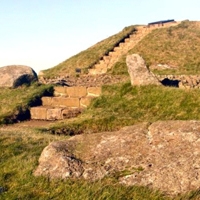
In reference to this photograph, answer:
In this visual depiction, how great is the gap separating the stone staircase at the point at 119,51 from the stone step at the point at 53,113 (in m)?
16.7

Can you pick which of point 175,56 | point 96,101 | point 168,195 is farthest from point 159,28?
point 168,195

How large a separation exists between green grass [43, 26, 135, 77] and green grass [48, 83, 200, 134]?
18802mm

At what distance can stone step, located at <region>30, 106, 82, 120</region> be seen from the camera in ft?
60.9

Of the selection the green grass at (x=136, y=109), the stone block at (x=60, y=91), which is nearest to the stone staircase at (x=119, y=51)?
the stone block at (x=60, y=91)

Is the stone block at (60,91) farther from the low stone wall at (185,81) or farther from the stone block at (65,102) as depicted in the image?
the low stone wall at (185,81)

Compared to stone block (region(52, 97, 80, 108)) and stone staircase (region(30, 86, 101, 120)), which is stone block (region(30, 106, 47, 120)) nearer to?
stone staircase (region(30, 86, 101, 120))

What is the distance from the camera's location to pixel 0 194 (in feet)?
19.6

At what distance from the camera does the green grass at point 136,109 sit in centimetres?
1438

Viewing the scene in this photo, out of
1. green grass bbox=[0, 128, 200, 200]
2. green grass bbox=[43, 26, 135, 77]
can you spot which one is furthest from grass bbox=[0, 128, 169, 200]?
green grass bbox=[43, 26, 135, 77]

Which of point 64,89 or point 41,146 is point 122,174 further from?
point 64,89

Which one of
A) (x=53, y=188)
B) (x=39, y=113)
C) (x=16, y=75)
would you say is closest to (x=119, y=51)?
(x=16, y=75)

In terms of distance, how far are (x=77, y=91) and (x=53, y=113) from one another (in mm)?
2829

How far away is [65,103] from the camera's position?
20125mm

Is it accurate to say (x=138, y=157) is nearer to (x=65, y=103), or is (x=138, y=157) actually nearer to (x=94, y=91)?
(x=94, y=91)
